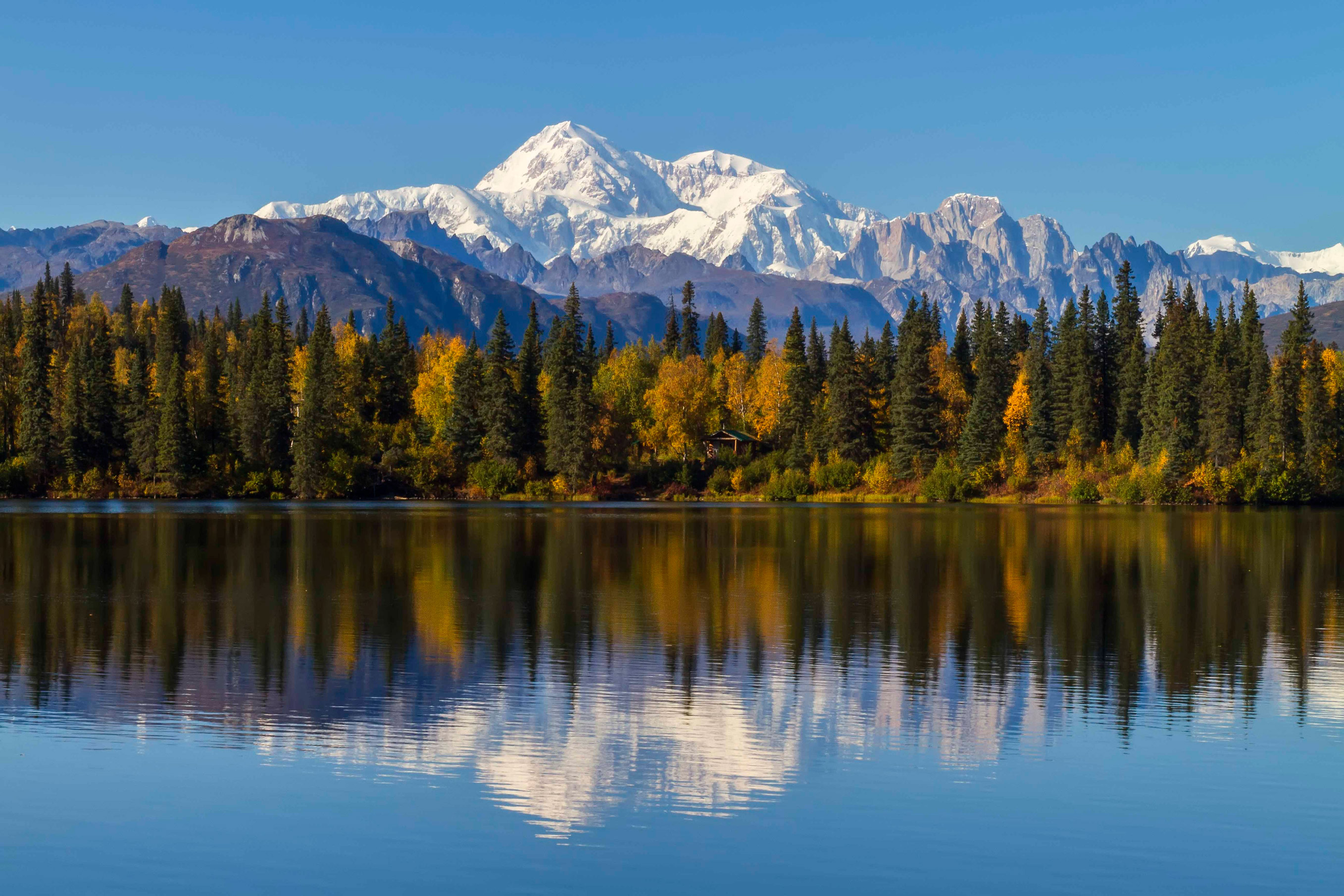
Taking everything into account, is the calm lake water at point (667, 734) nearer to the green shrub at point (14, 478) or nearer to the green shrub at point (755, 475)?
the green shrub at point (755, 475)

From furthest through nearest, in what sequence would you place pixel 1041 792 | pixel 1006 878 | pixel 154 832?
pixel 1041 792, pixel 154 832, pixel 1006 878

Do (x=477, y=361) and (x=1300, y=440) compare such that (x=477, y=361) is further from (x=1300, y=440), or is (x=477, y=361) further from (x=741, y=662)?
(x=741, y=662)

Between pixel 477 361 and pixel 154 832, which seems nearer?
pixel 154 832

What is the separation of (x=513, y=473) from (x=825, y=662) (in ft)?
405

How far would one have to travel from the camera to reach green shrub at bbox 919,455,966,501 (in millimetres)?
146750

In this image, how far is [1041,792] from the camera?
19.2m

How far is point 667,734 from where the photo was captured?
74.2ft

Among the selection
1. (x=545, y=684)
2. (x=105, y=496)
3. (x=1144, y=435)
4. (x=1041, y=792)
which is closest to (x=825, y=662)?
(x=545, y=684)

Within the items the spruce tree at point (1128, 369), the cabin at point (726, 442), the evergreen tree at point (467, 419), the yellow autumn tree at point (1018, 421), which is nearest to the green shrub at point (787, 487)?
the cabin at point (726, 442)

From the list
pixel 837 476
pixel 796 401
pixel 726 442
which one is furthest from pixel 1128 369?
pixel 726 442

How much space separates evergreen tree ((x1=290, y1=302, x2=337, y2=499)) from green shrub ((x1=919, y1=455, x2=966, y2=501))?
2730 inches

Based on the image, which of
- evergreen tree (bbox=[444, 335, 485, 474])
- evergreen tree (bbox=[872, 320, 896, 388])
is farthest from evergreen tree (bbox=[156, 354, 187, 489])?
evergreen tree (bbox=[872, 320, 896, 388])

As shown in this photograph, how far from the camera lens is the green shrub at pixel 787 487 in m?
151

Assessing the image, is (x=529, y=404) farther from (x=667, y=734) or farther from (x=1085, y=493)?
(x=667, y=734)
